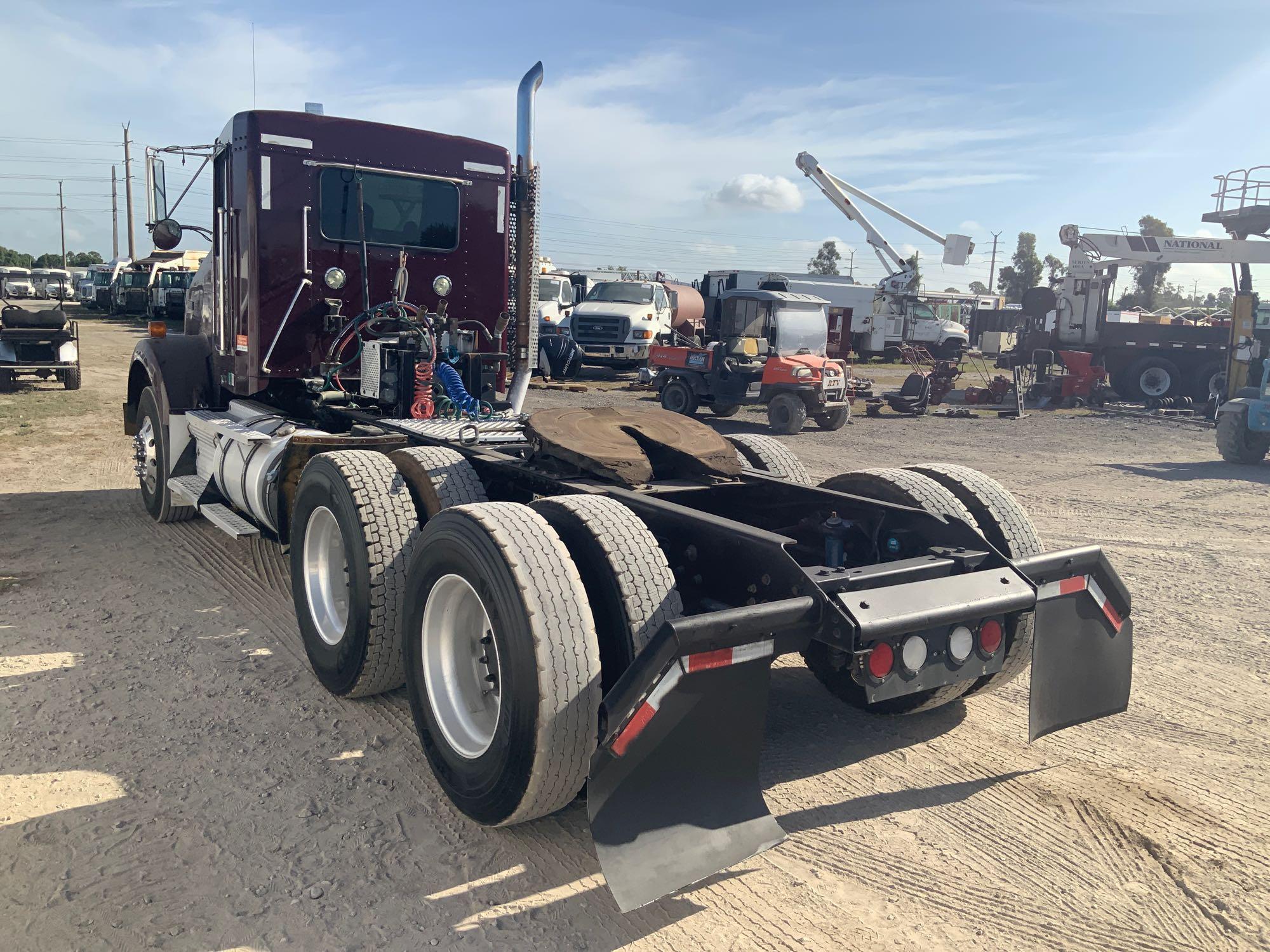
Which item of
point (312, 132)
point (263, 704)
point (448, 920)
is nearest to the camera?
point (448, 920)

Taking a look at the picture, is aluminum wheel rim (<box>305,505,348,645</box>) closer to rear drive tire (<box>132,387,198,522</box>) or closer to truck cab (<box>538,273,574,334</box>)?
rear drive tire (<box>132,387,198,522</box>)

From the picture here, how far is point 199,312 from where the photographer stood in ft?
26.5

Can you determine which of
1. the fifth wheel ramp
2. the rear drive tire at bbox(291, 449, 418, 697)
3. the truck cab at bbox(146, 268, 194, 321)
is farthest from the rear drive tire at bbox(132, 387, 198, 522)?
the truck cab at bbox(146, 268, 194, 321)

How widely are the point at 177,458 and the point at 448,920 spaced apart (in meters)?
5.71

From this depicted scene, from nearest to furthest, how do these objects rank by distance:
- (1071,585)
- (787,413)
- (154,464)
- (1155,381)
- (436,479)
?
(1071,585), (436,479), (154,464), (787,413), (1155,381)

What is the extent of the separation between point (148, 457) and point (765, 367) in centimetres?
1041

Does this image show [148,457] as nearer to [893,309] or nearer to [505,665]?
[505,665]

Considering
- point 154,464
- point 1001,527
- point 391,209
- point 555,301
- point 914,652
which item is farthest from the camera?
point 555,301

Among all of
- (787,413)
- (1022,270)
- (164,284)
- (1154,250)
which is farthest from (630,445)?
(1022,270)

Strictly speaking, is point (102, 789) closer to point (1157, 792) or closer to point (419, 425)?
point (419, 425)

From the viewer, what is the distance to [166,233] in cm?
680

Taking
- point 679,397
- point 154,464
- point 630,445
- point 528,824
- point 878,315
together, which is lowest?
point 528,824

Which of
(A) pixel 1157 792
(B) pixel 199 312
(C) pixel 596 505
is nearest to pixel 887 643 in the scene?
(C) pixel 596 505

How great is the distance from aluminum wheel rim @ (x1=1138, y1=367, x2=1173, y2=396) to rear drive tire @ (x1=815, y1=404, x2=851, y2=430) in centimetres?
1037
